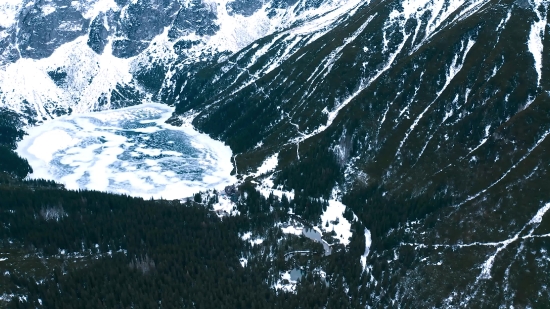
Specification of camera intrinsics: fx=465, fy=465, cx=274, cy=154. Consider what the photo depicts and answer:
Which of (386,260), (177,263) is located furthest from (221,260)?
(386,260)

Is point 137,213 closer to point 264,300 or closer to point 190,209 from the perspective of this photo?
point 190,209

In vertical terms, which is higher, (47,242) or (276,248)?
(276,248)

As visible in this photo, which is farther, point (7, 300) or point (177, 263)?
point (177, 263)

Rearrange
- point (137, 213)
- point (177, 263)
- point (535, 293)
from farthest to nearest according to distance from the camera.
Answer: point (137, 213) → point (177, 263) → point (535, 293)

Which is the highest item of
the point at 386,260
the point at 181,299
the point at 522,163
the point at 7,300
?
the point at 522,163

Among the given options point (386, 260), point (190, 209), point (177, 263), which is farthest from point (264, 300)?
point (190, 209)

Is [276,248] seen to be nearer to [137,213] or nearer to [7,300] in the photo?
[137,213]

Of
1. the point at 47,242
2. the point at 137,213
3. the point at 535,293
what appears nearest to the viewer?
the point at 535,293

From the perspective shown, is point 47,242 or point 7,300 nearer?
point 7,300

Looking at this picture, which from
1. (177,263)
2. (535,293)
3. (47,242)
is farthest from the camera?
(47,242)
